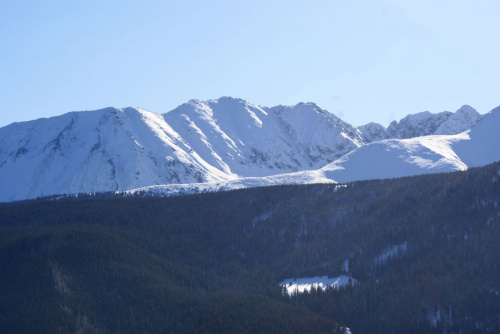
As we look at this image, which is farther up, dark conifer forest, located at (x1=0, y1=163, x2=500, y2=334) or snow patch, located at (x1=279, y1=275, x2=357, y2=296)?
dark conifer forest, located at (x1=0, y1=163, x2=500, y2=334)

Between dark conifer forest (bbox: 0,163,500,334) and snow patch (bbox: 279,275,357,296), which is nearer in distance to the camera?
dark conifer forest (bbox: 0,163,500,334)

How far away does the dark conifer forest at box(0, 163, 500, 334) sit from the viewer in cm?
10425

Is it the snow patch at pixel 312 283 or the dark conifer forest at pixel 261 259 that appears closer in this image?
the dark conifer forest at pixel 261 259

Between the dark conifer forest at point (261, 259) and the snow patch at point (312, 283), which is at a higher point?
the dark conifer forest at point (261, 259)

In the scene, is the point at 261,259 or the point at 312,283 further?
the point at 261,259

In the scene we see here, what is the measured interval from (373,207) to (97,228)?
2537 inches

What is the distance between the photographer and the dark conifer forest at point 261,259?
4104 inches

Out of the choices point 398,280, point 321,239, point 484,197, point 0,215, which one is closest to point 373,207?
point 321,239

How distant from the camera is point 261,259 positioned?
509 feet

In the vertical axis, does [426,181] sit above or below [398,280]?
above

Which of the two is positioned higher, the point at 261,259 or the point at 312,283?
the point at 261,259

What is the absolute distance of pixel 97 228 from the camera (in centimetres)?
14925

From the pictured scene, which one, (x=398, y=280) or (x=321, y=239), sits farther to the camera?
(x=321, y=239)

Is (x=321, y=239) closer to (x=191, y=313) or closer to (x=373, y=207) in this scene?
(x=373, y=207)
